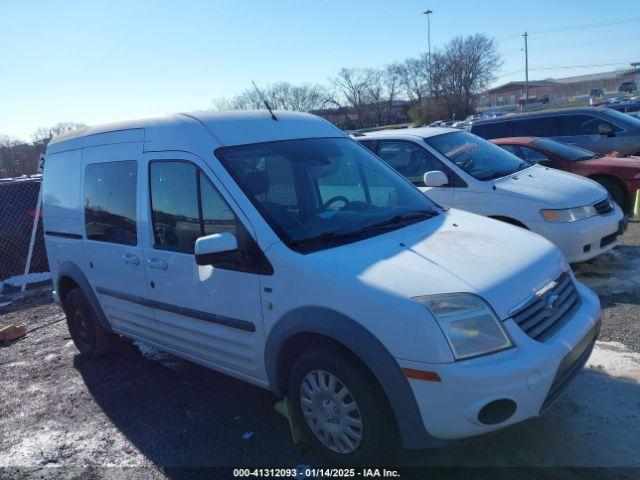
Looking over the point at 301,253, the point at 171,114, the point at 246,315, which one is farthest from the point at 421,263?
the point at 171,114

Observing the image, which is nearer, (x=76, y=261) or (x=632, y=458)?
(x=632, y=458)

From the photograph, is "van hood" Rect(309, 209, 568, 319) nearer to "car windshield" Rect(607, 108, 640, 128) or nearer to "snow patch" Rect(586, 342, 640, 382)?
"snow patch" Rect(586, 342, 640, 382)

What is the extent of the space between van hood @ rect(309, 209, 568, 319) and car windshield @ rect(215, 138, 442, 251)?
0.60ft

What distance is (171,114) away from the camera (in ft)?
13.2

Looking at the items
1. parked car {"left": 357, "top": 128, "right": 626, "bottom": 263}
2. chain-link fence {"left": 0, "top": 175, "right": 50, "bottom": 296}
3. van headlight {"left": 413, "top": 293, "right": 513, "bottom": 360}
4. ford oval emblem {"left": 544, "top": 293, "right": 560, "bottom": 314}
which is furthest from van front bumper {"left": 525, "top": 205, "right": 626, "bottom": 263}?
chain-link fence {"left": 0, "top": 175, "right": 50, "bottom": 296}

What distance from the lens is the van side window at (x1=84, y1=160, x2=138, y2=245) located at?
4230 mm

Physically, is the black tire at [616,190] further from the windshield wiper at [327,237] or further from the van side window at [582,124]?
the windshield wiper at [327,237]

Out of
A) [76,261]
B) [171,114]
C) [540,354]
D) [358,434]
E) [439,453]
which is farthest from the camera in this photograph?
[76,261]

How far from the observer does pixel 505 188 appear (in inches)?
244

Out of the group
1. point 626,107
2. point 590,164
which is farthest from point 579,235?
point 626,107

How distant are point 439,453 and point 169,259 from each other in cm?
221

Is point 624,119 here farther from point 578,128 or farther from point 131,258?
point 131,258

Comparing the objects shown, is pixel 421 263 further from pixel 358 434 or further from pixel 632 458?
pixel 632 458

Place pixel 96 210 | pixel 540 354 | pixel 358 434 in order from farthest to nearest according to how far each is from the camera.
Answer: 1. pixel 96 210
2. pixel 358 434
3. pixel 540 354
